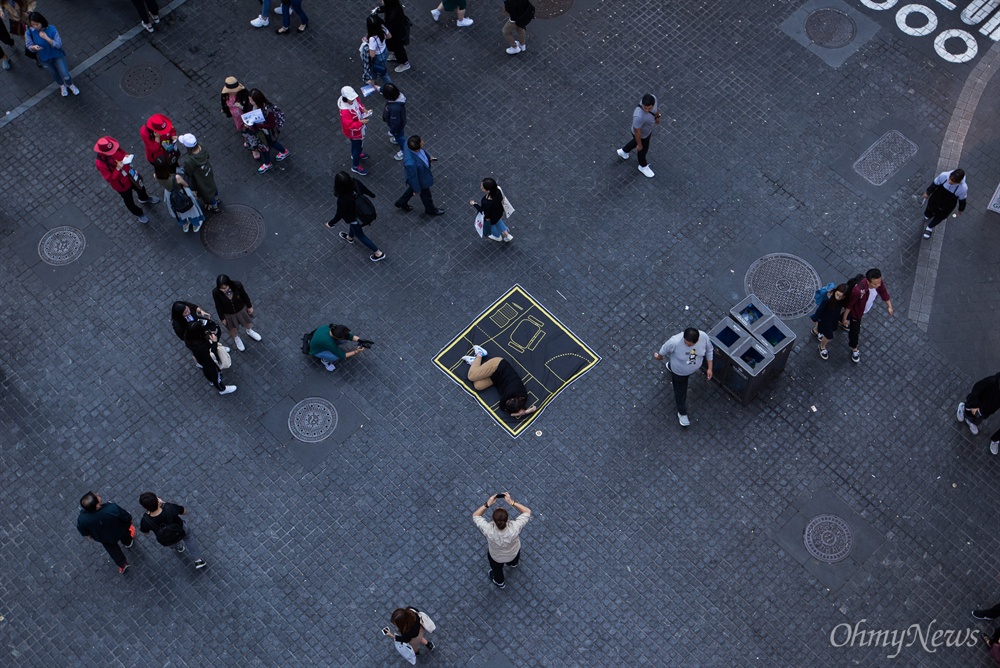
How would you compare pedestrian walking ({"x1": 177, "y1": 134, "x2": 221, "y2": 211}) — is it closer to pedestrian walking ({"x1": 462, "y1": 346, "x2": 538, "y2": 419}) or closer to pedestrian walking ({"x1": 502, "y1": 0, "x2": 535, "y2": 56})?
pedestrian walking ({"x1": 462, "y1": 346, "x2": 538, "y2": 419})

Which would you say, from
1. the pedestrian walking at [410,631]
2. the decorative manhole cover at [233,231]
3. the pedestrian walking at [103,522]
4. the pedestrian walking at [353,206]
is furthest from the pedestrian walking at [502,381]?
the pedestrian walking at [103,522]

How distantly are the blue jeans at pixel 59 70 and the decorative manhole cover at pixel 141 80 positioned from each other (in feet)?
2.92

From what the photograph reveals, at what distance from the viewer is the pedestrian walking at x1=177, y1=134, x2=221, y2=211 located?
Answer: 1584cm

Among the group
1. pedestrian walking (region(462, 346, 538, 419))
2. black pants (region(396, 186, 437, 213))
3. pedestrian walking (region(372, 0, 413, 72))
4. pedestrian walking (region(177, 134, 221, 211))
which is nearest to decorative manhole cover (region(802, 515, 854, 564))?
pedestrian walking (region(462, 346, 538, 419))

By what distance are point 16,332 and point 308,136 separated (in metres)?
5.83

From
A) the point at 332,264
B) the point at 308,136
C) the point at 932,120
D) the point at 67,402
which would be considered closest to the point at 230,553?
the point at 67,402

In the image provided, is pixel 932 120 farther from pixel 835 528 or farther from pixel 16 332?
pixel 16 332

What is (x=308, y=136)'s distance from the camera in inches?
697

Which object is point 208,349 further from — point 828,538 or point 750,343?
point 828,538

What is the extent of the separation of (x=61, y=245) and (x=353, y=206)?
5.19 m

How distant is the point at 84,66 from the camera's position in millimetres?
18422

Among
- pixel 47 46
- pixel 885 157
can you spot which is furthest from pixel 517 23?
pixel 47 46

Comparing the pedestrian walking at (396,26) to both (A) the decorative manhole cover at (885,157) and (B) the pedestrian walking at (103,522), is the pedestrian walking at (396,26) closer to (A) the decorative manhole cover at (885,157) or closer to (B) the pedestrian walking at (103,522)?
(A) the decorative manhole cover at (885,157)

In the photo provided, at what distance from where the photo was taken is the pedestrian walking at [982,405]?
14.0m
